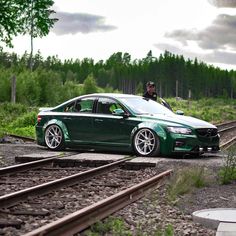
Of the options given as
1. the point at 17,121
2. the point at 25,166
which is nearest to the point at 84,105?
the point at 25,166

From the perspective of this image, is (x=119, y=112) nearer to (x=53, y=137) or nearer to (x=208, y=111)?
(x=53, y=137)

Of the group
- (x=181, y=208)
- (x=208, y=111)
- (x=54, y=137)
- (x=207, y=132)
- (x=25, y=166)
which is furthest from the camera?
(x=208, y=111)

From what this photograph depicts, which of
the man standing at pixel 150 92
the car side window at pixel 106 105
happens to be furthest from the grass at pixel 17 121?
the car side window at pixel 106 105

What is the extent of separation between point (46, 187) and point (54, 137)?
640cm

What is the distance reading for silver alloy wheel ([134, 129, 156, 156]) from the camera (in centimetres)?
1322

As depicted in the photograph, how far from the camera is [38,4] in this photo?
44.8 meters

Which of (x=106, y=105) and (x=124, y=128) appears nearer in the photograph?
(x=124, y=128)

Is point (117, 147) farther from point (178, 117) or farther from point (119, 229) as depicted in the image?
point (119, 229)

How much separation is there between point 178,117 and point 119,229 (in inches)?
312

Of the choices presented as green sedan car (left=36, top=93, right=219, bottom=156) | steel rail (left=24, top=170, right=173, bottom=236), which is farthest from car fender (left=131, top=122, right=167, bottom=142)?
steel rail (left=24, top=170, right=173, bottom=236)

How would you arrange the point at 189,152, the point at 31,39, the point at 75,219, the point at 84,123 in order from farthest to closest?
the point at 31,39 → the point at 84,123 → the point at 189,152 → the point at 75,219

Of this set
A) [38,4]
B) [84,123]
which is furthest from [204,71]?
[84,123]

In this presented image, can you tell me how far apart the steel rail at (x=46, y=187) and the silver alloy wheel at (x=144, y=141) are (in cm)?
174

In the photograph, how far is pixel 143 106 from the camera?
1427 centimetres
